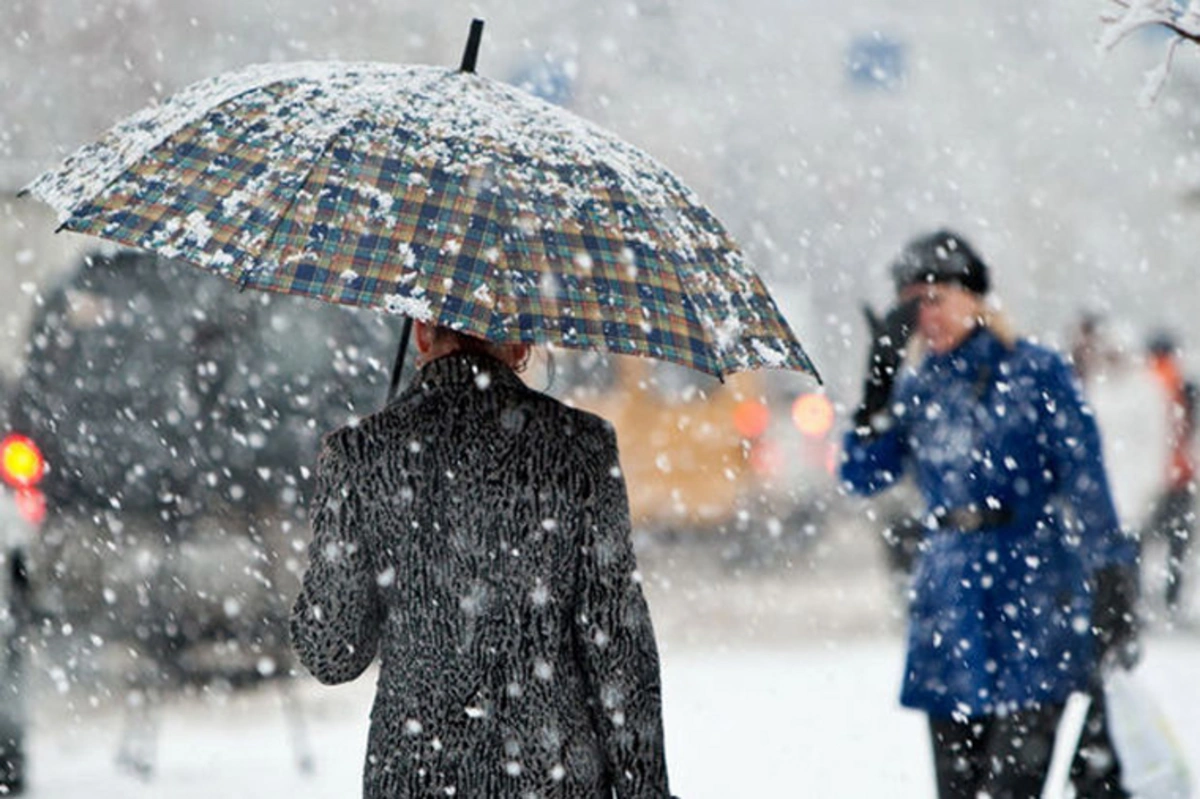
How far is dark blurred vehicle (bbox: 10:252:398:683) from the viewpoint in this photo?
7.31 m

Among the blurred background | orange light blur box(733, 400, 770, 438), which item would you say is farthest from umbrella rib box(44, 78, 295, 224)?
orange light blur box(733, 400, 770, 438)

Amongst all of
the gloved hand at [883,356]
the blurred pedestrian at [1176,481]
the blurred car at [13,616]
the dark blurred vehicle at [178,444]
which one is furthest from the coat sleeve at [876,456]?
the blurred pedestrian at [1176,481]

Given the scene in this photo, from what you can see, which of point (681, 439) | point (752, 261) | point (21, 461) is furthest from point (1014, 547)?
point (681, 439)

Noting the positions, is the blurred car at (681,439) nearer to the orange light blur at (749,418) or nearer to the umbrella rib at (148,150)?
the orange light blur at (749,418)

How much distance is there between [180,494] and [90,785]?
3.97 ft

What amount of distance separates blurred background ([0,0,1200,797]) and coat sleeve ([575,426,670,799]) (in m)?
0.25

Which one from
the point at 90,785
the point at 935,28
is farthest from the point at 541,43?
the point at 90,785

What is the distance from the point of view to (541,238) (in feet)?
10.2

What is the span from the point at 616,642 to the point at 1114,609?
2.06m

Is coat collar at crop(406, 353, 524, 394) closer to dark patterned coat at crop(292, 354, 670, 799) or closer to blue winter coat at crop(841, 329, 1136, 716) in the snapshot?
dark patterned coat at crop(292, 354, 670, 799)

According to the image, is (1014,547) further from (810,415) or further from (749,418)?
(810,415)

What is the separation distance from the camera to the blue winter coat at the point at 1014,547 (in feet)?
14.7

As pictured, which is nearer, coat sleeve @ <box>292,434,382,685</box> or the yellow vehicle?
coat sleeve @ <box>292,434,382,685</box>

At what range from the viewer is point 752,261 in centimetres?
738
